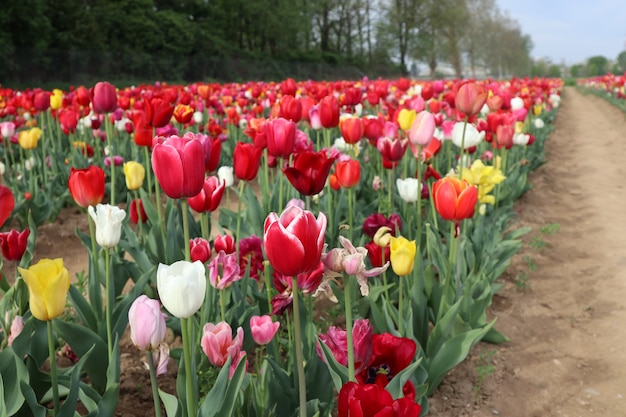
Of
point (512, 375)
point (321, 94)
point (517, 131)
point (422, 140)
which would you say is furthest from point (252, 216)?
point (517, 131)

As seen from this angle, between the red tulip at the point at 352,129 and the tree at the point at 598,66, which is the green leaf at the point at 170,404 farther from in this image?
the tree at the point at 598,66

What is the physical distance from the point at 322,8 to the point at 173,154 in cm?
4859

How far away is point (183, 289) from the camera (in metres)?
1.24

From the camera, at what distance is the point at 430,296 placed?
2709mm

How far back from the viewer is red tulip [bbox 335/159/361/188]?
240cm

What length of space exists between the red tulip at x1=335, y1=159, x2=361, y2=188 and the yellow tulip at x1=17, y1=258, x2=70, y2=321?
127 centimetres

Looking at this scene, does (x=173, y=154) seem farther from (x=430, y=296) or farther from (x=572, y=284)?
(x=572, y=284)

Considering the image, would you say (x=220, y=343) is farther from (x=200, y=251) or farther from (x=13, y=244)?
(x=13, y=244)

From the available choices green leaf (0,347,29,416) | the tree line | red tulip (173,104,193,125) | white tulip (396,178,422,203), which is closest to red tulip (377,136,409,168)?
white tulip (396,178,422,203)

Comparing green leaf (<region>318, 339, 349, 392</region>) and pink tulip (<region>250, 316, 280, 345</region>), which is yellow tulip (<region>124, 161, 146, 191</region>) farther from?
green leaf (<region>318, 339, 349, 392</region>)

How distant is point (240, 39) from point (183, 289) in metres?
40.2

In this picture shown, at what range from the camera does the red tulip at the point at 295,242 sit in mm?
1106

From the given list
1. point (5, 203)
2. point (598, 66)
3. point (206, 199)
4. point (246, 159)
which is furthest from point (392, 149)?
point (598, 66)

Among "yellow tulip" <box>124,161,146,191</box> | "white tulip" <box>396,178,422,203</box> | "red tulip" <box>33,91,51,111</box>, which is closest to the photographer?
"yellow tulip" <box>124,161,146,191</box>
